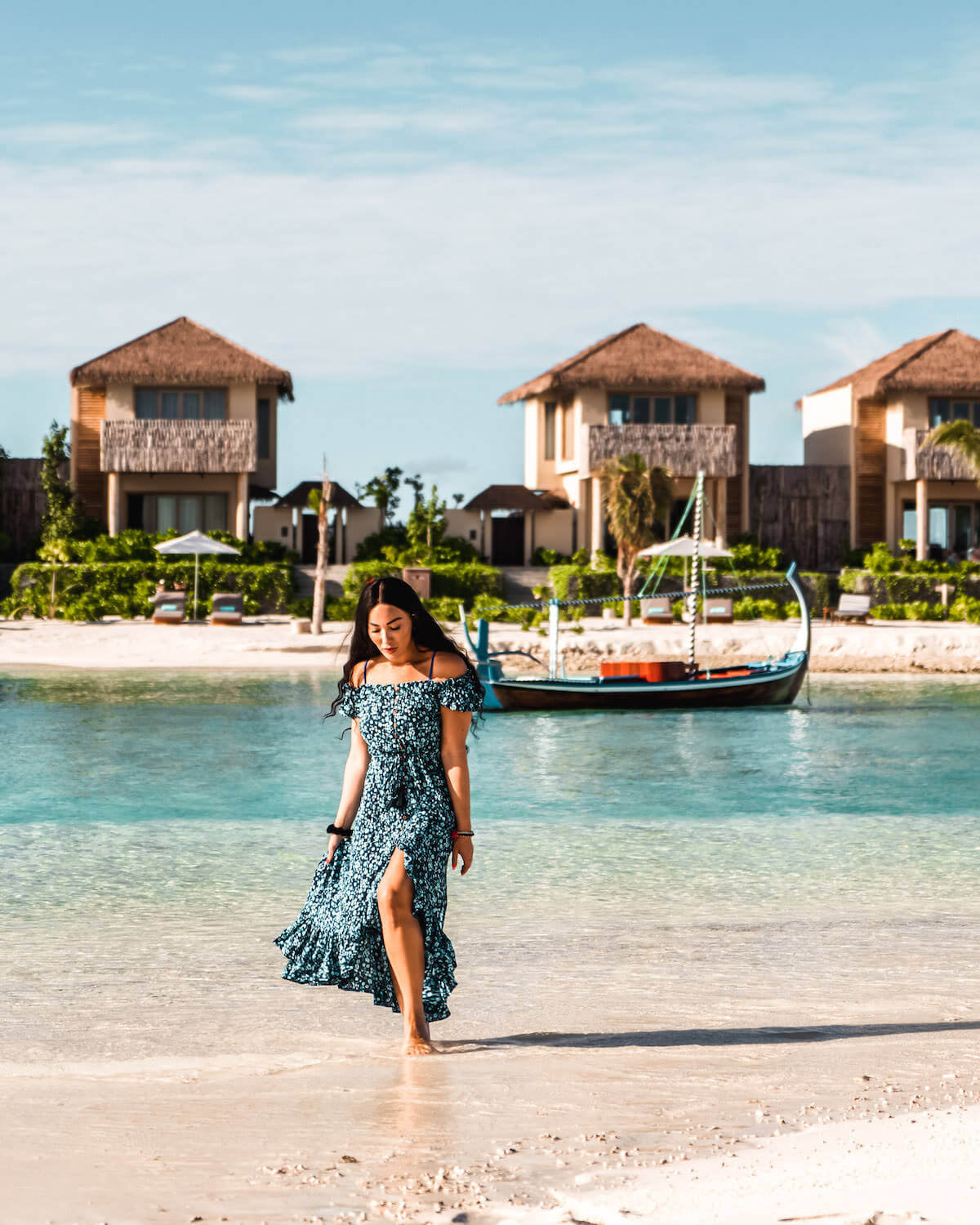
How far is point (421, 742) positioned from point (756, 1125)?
181cm

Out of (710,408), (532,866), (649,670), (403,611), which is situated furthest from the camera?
(710,408)

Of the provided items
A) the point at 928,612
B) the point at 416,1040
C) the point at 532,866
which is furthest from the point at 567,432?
the point at 416,1040

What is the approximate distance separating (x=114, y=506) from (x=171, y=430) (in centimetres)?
247

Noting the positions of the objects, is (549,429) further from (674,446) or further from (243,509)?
(243,509)

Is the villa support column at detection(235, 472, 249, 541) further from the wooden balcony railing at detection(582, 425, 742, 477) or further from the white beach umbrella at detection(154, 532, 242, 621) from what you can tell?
the wooden balcony railing at detection(582, 425, 742, 477)

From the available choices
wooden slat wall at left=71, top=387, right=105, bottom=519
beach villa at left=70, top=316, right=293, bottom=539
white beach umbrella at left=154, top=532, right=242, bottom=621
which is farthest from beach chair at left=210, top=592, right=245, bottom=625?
wooden slat wall at left=71, top=387, right=105, bottom=519

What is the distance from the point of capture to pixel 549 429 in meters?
44.1

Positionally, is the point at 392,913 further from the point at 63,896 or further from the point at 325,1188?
the point at 63,896

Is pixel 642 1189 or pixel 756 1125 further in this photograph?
pixel 756 1125

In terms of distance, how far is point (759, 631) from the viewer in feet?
107

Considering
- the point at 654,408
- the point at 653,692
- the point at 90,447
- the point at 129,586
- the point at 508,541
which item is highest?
the point at 654,408

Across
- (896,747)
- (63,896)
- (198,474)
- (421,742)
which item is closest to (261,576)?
(198,474)

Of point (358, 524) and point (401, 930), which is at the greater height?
point (358, 524)

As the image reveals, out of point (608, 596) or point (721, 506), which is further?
point (721, 506)
